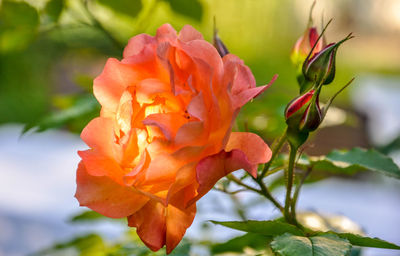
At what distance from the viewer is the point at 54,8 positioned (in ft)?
1.49

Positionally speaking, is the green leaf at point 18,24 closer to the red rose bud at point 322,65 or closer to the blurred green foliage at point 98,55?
the blurred green foliage at point 98,55

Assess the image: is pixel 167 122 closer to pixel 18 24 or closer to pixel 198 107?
pixel 198 107

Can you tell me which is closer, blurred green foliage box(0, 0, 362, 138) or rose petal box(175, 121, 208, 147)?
rose petal box(175, 121, 208, 147)

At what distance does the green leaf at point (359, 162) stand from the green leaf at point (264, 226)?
0.24 feet

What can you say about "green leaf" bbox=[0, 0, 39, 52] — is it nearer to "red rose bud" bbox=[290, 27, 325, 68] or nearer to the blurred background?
the blurred background

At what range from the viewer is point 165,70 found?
24 cm

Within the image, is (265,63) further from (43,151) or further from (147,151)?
(147,151)

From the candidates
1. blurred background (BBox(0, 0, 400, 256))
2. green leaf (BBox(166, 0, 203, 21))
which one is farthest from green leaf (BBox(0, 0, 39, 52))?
green leaf (BBox(166, 0, 203, 21))

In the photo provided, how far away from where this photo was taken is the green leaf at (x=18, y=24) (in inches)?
18.0

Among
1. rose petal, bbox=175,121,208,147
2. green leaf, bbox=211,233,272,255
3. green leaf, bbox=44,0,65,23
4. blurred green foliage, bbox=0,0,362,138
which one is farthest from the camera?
blurred green foliage, bbox=0,0,362,138

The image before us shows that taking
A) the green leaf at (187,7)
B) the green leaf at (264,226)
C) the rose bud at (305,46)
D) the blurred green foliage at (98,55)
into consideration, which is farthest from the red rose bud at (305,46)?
the blurred green foliage at (98,55)

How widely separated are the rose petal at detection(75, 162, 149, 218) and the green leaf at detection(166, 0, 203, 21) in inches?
12.1

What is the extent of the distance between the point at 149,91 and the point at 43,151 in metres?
1.55

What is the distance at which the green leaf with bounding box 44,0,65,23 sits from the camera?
45 cm
